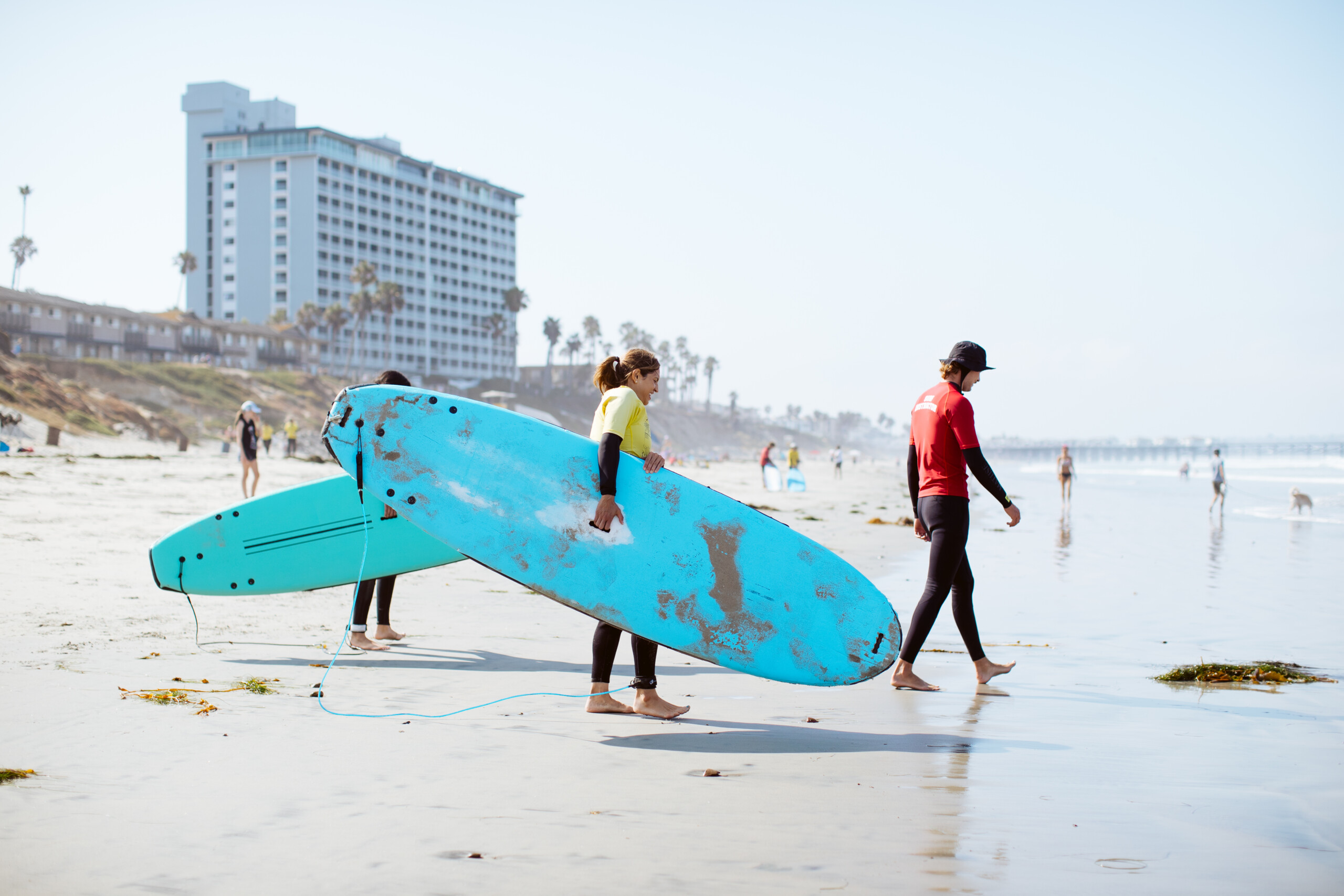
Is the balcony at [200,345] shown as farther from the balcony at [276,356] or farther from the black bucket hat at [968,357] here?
the black bucket hat at [968,357]

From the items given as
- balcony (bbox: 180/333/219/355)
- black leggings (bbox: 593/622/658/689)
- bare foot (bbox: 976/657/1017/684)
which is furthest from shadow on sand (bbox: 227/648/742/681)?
balcony (bbox: 180/333/219/355)

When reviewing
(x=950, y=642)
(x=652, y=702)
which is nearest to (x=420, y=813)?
(x=652, y=702)

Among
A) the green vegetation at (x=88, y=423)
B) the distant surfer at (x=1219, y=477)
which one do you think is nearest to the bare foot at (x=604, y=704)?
the distant surfer at (x=1219, y=477)

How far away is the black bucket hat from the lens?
4.53m

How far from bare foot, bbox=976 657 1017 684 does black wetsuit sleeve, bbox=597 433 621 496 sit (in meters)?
2.09

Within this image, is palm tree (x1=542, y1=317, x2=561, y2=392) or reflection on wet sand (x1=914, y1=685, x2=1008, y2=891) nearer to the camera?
reflection on wet sand (x1=914, y1=685, x2=1008, y2=891)

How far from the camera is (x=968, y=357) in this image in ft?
14.9

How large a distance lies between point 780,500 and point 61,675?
59.8 feet

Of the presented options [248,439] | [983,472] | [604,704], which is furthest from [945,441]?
[248,439]

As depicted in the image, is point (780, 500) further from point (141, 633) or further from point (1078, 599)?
point (141, 633)

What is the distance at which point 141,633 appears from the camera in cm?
523

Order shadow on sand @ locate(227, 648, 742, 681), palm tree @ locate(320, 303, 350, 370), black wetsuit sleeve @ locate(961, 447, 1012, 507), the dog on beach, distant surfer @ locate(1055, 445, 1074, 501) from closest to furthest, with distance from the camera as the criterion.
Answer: black wetsuit sleeve @ locate(961, 447, 1012, 507) < shadow on sand @ locate(227, 648, 742, 681) < the dog on beach < distant surfer @ locate(1055, 445, 1074, 501) < palm tree @ locate(320, 303, 350, 370)

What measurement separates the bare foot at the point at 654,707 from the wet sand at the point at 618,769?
53mm

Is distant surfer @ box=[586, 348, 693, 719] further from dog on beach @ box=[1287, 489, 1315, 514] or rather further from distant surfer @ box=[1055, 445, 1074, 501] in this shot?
dog on beach @ box=[1287, 489, 1315, 514]
